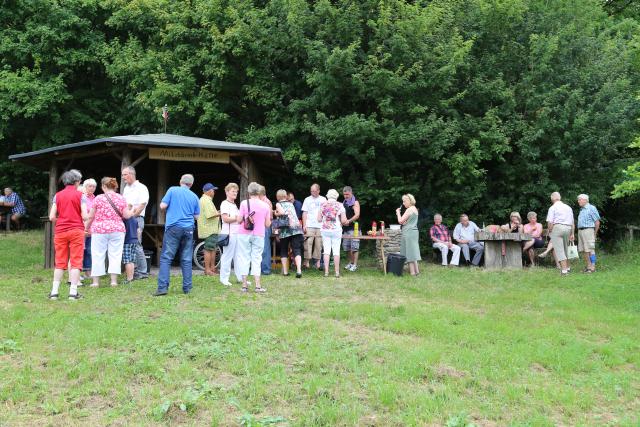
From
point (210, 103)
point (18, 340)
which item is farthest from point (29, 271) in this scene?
point (210, 103)

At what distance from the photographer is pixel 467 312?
729cm

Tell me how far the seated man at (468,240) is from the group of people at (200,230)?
169 centimetres

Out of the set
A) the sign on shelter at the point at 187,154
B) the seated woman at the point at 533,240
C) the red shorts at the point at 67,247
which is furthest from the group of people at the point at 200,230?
the sign on shelter at the point at 187,154

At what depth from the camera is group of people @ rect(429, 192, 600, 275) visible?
37.1 feet

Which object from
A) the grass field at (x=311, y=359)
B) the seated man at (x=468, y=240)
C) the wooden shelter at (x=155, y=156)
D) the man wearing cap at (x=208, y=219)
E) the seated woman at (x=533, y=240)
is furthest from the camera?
the seated man at (x=468, y=240)

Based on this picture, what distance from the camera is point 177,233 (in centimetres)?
769

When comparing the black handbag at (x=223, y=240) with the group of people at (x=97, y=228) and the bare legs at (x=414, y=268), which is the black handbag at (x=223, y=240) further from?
the bare legs at (x=414, y=268)

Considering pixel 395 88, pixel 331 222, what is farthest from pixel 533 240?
pixel 331 222

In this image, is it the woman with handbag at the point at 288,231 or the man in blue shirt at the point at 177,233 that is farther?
the woman with handbag at the point at 288,231

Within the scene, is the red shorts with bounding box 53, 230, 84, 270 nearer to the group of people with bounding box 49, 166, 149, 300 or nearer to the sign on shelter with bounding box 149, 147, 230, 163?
the group of people with bounding box 49, 166, 149, 300

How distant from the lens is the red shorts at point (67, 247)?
23.3ft

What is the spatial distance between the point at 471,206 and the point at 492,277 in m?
4.84

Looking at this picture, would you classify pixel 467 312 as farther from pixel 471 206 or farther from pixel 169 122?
pixel 169 122

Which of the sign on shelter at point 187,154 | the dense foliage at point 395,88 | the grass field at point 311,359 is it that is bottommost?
the grass field at point 311,359
